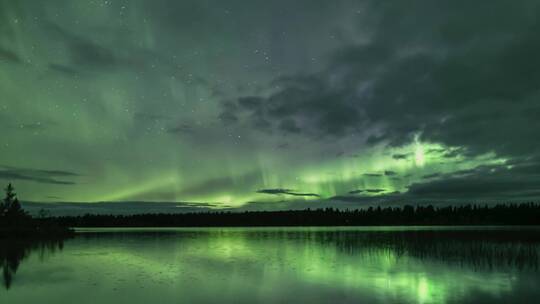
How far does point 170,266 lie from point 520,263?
29925 mm

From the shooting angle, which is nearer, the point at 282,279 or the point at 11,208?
the point at 282,279

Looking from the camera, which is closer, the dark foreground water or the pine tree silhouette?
the dark foreground water

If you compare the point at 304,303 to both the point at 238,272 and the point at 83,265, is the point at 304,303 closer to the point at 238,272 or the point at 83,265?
the point at 238,272

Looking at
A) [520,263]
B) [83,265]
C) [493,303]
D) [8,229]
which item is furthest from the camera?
[8,229]

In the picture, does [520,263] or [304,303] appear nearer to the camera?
[304,303]

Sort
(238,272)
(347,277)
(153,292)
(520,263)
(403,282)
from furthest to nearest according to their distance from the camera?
1. (520,263)
2. (238,272)
3. (347,277)
4. (403,282)
5. (153,292)

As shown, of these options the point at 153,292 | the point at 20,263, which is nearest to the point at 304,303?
the point at 153,292

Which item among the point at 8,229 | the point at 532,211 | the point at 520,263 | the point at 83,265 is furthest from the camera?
the point at 532,211

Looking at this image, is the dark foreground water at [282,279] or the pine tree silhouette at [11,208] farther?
the pine tree silhouette at [11,208]

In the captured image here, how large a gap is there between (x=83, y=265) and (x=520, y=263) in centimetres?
3831

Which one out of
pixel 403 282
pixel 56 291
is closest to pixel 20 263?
pixel 56 291

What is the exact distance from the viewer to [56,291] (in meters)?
25.7

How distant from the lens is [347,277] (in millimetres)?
30172

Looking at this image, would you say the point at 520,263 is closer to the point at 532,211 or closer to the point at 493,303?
the point at 493,303
